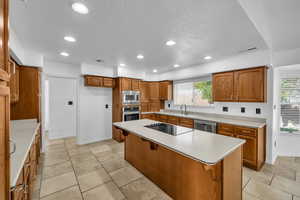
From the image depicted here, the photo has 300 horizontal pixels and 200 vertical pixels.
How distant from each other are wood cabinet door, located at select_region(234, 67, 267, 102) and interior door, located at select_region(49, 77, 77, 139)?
5317 mm

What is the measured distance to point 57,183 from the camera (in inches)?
88.5

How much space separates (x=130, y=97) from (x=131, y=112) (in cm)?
52

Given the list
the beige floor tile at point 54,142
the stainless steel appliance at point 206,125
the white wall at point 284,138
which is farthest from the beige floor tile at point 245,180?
the beige floor tile at point 54,142

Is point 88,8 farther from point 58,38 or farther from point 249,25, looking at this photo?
point 249,25

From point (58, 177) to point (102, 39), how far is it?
266cm

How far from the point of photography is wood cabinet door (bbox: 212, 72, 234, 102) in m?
3.24

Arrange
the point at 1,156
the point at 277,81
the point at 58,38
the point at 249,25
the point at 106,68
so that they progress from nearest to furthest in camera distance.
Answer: the point at 1,156
the point at 249,25
the point at 58,38
the point at 277,81
the point at 106,68

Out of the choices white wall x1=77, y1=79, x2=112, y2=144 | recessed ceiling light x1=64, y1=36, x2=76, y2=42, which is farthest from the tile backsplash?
recessed ceiling light x1=64, y1=36, x2=76, y2=42

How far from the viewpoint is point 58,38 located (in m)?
2.32

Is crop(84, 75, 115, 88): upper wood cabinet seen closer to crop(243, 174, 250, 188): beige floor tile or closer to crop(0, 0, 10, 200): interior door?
crop(0, 0, 10, 200): interior door

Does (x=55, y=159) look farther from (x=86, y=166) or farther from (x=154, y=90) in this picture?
(x=154, y=90)

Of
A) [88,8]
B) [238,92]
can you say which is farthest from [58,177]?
[238,92]

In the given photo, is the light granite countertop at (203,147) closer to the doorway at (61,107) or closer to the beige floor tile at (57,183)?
the beige floor tile at (57,183)

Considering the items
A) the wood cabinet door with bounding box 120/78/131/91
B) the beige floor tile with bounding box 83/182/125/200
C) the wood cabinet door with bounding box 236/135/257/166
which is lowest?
the beige floor tile with bounding box 83/182/125/200
